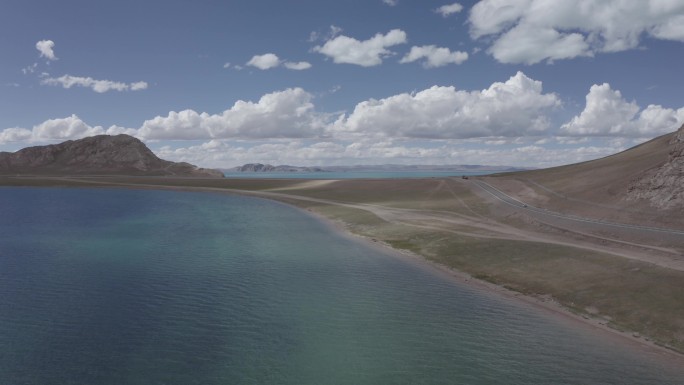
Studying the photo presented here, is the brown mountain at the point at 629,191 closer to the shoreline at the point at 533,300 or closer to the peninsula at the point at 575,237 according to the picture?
the peninsula at the point at 575,237

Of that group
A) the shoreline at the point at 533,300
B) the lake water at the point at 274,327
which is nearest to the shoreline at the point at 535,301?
the shoreline at the point at 533,300

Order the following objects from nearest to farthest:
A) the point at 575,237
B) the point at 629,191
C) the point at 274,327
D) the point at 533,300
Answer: the point at 274,327, the point at 533,300, the point at 575,237, the point at 629,191

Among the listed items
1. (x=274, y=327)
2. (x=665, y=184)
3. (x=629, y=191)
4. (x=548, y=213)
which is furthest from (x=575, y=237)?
(x=274, y=327)

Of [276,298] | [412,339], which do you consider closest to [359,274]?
[276,298]

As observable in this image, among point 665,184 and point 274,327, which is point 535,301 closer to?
point 274,327

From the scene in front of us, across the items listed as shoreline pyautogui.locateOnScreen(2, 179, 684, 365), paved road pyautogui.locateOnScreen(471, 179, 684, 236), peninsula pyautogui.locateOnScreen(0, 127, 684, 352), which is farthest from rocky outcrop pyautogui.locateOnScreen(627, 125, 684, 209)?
shoreline pyautogui.locateOnScreen(2, 179, 684, 365)
